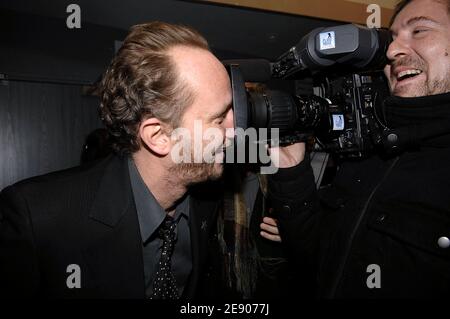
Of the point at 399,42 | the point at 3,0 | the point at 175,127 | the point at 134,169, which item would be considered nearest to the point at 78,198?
the point at 134,169

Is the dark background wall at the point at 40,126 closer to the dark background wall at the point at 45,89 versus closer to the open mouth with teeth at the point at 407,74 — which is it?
the dark background wall at the point at 45,89

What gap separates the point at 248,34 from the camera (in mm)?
1859

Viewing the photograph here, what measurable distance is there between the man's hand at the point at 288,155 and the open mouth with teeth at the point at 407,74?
325 mm

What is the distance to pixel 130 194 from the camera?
89 centimetres

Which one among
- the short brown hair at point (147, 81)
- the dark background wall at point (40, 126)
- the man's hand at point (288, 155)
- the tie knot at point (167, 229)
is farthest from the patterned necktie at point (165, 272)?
the dark background wall at point (40, 126)

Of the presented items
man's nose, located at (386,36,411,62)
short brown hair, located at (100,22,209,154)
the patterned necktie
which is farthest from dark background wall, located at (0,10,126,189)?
man's nose, located at (386,36,411,62)

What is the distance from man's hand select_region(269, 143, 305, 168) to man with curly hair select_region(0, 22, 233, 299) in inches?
7.3

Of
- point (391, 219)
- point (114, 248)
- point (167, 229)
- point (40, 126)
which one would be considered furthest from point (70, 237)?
point (40, 126)

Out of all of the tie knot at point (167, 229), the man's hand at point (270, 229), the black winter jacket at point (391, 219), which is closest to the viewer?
the black winter jacket at point (391, 219)

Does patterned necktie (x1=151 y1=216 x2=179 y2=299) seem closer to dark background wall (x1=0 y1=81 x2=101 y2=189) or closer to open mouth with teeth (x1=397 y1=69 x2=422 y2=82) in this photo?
open mouth with teeth (x1=397 y1=69 x2=422 y2=82)

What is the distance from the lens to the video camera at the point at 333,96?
2.74ft

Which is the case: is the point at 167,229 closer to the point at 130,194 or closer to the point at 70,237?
the point at 130,194

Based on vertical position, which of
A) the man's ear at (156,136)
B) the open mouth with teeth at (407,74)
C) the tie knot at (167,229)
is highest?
the open mouth with teeth at (407,74)

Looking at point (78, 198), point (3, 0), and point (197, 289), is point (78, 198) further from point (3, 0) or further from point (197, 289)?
point (3, 0)
